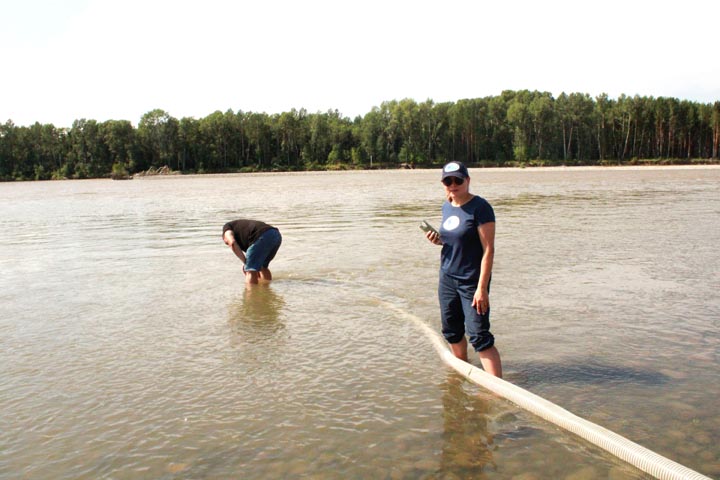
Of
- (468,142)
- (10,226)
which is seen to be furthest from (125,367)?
(468,142)

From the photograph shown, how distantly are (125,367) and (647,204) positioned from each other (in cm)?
2303

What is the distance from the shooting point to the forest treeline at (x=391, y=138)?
100 metres

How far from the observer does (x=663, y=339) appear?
648cm

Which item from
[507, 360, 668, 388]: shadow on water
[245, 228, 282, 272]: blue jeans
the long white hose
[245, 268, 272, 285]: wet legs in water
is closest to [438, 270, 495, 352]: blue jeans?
the long white hose

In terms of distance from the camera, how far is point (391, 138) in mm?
111500

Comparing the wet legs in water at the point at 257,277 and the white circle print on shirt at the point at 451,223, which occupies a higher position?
the white circle print on shirt at the point at 451,223

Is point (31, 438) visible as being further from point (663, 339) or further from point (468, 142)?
point (468, 142)

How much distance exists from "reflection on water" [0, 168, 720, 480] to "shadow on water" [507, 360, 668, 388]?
0.03 m

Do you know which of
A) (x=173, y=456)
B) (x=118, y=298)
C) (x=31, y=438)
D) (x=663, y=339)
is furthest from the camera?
(x=118, y=298)

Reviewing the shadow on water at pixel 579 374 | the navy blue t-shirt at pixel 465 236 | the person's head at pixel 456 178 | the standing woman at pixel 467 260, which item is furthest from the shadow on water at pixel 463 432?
the person's head at pixel 456 178

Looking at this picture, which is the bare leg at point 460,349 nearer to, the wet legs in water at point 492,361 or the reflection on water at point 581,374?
the wet legs in water at point 492,361

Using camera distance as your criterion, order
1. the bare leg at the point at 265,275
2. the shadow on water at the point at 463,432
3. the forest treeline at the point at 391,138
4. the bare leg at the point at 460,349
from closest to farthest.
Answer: the shadow on water at the point at 463,432
the bare leg at the point at 460,349
the bare leg at the point at 265,275
the forest treeline at the point at 391,138

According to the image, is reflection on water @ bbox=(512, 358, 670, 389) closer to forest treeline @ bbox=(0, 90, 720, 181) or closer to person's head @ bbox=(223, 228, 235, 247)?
person's head @ bbox=(223, 228, 235, 247)

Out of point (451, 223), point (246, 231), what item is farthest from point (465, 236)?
point (246, 231)
